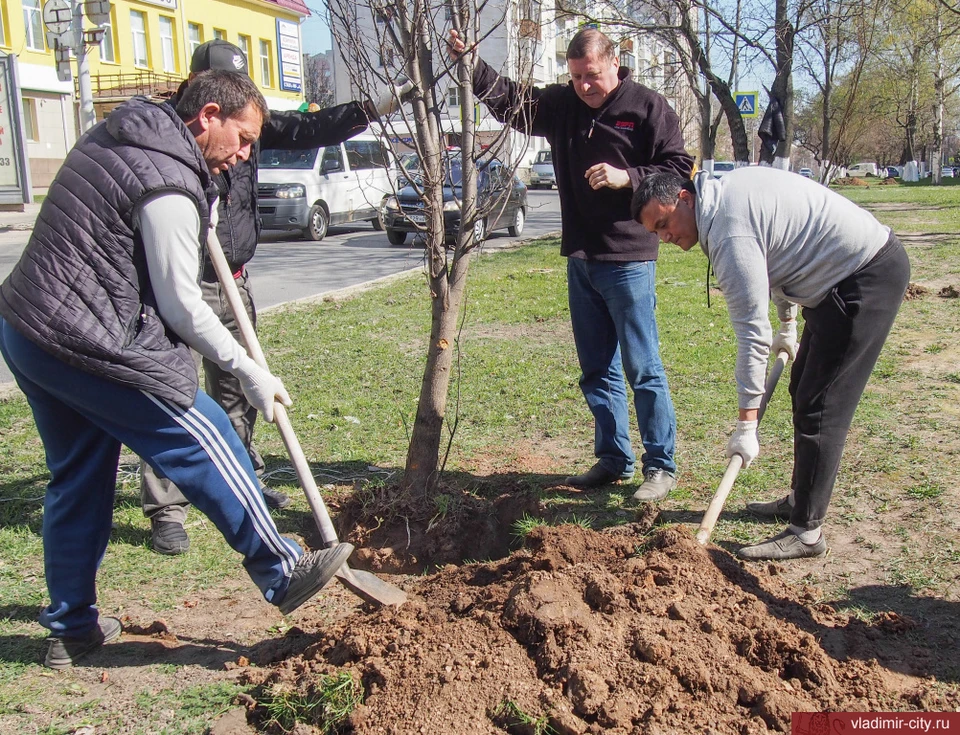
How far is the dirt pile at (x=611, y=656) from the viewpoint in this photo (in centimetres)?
258

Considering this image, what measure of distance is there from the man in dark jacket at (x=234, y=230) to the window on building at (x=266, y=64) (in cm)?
3770

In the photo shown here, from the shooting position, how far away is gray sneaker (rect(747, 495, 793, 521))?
4.12 m

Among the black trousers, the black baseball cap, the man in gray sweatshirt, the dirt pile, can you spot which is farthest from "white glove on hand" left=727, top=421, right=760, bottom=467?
the black baseball cap

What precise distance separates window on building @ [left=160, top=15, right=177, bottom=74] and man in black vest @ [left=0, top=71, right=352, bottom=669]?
115ft

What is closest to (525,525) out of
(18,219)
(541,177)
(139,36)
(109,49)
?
(18,219)

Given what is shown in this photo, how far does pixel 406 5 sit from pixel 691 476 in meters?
2.68

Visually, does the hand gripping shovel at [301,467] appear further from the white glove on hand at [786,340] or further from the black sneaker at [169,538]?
the white glove on hand at [786,340]

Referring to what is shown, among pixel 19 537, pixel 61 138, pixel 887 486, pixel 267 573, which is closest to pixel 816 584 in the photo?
pixel 887 486

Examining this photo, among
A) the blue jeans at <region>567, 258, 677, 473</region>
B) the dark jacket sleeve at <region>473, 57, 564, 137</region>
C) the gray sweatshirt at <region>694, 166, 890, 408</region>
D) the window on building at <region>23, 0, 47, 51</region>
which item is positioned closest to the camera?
the gray sweatshirt at <region>694, 166, 890, 408</region>

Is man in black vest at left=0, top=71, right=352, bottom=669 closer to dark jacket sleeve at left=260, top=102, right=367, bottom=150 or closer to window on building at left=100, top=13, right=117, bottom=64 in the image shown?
dark jacket sleeve at left=260, top=102, right=367, bottom=150

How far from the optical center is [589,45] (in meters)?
4.05

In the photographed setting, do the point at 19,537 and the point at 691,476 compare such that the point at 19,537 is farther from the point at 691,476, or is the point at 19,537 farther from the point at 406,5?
the point at 691,476

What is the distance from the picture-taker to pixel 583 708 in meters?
2.58

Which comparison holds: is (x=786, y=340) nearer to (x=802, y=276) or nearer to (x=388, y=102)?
(x=802, y=276)
